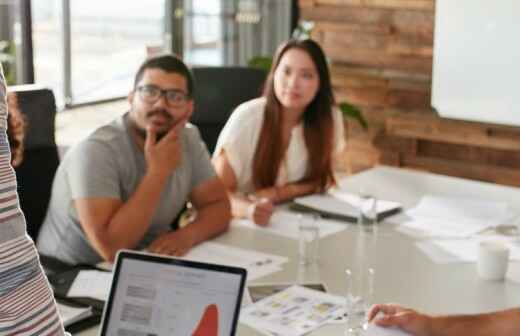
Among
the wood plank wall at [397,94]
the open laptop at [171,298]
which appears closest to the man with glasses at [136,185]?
the open laptop at [171,298]

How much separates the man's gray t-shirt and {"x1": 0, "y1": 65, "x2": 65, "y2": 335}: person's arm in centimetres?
137

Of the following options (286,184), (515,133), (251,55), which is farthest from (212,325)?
(251,55)

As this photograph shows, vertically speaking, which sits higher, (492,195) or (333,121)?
(333,121)

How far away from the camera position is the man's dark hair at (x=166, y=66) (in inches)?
99.0

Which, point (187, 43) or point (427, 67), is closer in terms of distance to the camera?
point (427, 67)

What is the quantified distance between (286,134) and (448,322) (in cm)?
160

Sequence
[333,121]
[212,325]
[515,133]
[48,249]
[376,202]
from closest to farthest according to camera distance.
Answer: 1. [212,325]
2. [48,249]
3. [376,202]
4. [333,121]
5. [515,133]

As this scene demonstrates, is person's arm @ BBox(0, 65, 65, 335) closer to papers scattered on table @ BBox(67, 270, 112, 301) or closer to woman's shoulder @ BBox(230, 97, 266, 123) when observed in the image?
papers scattered on table @ BBox(67, 270, 112, 301)

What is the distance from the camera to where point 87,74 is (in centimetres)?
579

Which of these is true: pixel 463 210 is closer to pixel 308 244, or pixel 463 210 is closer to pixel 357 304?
pixel 308 244

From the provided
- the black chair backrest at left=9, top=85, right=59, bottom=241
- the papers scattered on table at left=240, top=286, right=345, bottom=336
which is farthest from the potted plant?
the papers scattered on table at left=240, top=286, right=345, bottom=336

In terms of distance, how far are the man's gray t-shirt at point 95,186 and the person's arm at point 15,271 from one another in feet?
4.50

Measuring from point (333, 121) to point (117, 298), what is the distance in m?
1.87

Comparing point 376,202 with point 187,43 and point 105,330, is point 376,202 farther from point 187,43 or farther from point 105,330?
point 187,43
